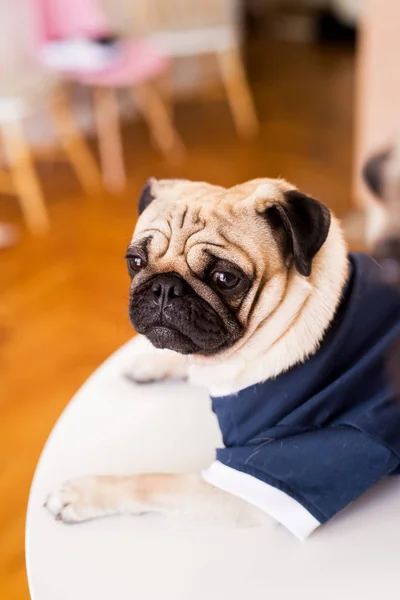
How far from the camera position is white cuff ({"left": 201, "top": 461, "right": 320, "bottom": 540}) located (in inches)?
37.0

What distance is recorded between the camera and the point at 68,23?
12.5ft

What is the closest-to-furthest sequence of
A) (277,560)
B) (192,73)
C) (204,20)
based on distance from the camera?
1. (277,560)
2. (204,20)
3. (192,73)

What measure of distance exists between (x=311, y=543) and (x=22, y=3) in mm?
3764

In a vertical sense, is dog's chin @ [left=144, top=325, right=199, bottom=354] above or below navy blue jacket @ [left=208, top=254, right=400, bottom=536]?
above

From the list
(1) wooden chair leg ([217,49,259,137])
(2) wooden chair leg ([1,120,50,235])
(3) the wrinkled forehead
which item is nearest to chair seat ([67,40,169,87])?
(2) wooden chair leg ([1,120,50,235])

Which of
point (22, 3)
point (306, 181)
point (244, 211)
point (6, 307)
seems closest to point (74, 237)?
point (6, 307)

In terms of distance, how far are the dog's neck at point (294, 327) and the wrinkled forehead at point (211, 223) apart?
98 millimetres

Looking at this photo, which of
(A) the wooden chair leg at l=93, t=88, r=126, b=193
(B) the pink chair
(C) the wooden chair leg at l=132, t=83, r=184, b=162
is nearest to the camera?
(B) the pink chair

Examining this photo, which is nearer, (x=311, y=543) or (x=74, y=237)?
(x=311, y=543)

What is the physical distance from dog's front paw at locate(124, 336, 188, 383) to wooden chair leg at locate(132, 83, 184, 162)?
9.77 ft

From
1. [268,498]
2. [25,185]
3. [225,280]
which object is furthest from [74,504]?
[25,185]

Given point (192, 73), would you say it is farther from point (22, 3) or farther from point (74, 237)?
point (74, 237)

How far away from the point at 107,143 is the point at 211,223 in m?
3.29

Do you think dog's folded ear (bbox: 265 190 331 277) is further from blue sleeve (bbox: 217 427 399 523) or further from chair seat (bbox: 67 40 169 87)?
chair seat (bbox: 67 40 169 87)
